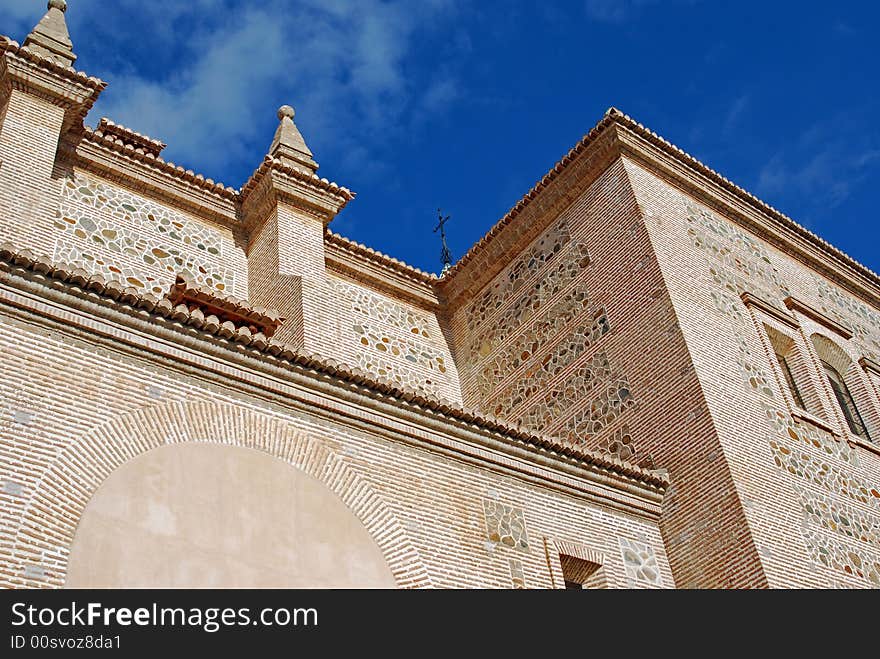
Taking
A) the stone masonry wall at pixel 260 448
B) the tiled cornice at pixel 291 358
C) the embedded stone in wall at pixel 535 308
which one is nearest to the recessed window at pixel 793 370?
the embedded stone in wall at pixel 535 308

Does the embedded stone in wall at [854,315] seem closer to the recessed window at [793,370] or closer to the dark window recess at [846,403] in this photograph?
the dark window recess at [846,403]

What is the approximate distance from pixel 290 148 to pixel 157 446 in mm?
5860

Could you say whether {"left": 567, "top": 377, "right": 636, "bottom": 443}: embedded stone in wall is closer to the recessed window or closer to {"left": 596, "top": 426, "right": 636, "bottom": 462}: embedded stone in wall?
{"left": 596, "top": 426, "right": 636, "bottom": 462}: embedded stone in wall

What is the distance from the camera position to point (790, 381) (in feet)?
33.2

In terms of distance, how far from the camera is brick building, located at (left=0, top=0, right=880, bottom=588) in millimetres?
5398

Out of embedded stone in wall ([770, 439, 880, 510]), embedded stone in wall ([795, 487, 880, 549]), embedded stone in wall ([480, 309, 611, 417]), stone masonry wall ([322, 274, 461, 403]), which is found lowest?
embedded stone in wall ([795, 487, 880, 549])

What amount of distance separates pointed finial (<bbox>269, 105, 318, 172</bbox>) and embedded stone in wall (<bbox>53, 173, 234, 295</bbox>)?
1181 millimetres

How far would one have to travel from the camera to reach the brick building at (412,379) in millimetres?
5398

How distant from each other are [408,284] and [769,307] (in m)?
4.05

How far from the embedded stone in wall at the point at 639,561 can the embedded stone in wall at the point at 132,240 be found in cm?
466

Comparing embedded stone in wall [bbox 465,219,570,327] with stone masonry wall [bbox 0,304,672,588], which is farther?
embedded stone in wall [bbox 465,219,570,327]

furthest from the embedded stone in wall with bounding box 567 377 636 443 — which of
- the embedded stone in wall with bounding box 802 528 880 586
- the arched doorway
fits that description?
the arched doorway
